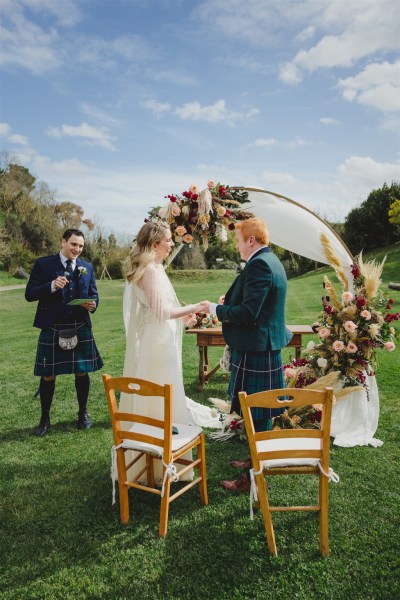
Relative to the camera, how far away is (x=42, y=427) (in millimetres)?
5441

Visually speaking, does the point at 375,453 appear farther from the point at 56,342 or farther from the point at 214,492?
→ the point at 56,342

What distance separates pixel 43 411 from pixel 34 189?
44.8 meters

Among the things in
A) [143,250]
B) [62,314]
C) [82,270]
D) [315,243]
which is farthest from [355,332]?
[62,314]

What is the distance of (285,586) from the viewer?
2.81 meters

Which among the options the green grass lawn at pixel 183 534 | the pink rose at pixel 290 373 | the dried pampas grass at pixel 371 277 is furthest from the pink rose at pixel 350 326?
the green grass lawn at pixel 183 534

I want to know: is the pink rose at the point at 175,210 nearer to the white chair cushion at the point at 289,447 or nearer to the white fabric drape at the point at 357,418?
the white chair cushion at the point at 289,447

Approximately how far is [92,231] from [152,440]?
4240 cm

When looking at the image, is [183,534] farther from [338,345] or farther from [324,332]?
[324,332]

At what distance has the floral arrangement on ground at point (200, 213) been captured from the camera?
4926 millimetres

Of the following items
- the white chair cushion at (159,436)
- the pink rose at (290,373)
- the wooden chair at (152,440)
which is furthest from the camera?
the pink rose at (290,373)

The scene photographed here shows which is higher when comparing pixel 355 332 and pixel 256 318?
pixel 256 318

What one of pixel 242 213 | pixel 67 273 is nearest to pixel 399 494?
pixel 242 213

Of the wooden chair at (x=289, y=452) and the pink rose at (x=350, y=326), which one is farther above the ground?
the pink rose at (x=350, y=326)

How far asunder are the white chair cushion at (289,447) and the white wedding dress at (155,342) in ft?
3.36
